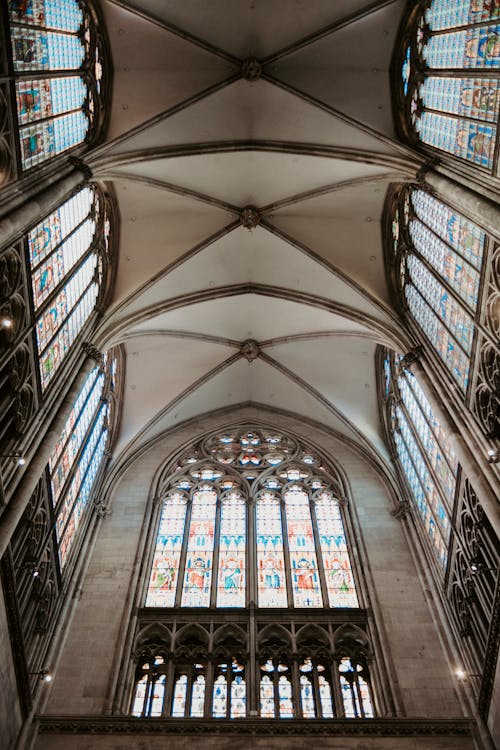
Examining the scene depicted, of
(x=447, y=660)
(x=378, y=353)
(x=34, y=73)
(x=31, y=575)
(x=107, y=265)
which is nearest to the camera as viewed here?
(x=34, y=73)

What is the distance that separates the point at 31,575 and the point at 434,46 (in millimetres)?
13071

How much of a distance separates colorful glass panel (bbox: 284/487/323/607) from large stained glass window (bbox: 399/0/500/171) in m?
9.57

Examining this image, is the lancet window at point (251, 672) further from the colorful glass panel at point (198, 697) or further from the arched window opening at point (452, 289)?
the arched window opening at point (452, 289)

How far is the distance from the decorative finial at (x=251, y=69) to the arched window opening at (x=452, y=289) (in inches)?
176

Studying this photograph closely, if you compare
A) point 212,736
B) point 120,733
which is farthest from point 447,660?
point 120,733

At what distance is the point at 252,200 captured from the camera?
1630 centimetres

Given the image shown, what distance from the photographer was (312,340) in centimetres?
1870

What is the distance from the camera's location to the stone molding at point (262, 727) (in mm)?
10438

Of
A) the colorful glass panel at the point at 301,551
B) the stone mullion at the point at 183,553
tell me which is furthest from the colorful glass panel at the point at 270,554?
the stone mullion at the point at 183,553

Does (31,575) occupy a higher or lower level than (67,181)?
lower

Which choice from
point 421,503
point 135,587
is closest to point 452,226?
point 421,503

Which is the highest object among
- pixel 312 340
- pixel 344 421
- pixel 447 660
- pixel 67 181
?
pixel 312 340

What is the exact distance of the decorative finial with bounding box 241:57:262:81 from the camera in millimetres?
14203

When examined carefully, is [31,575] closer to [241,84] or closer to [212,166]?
[212,166]
